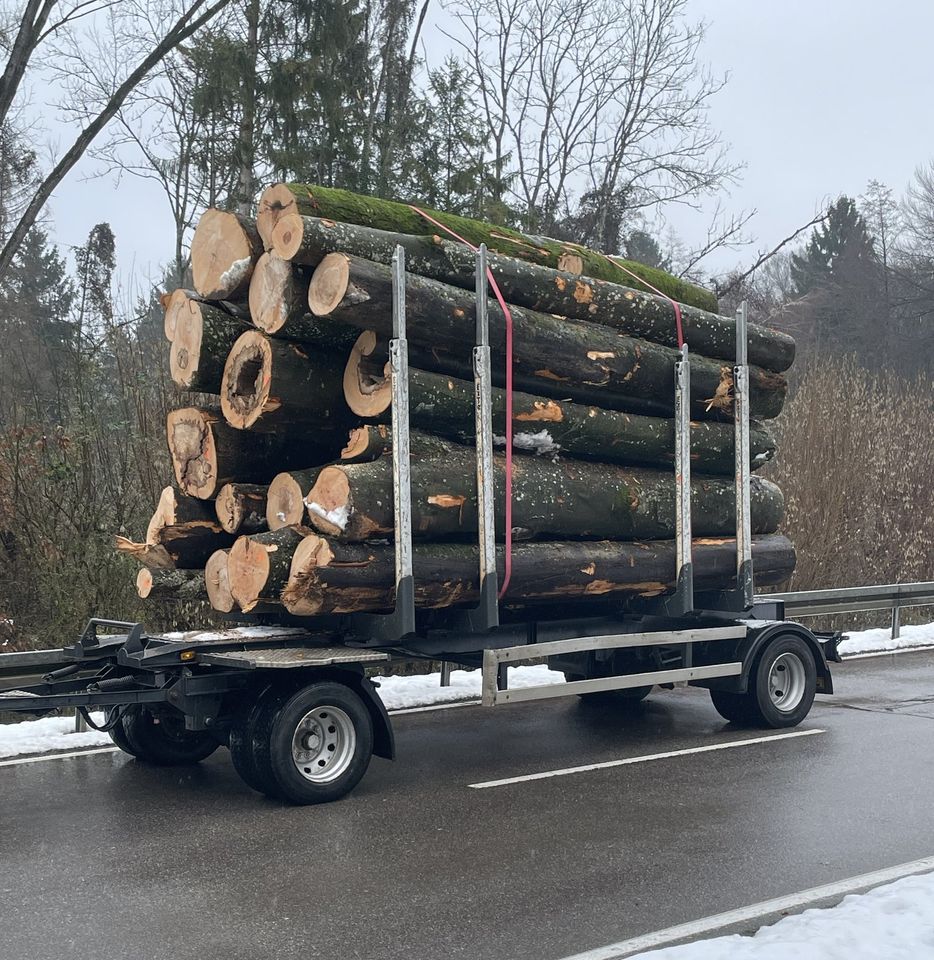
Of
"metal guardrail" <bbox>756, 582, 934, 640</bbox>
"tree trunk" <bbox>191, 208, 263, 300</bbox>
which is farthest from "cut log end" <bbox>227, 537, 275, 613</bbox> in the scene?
"metal guardrail" <bbox>756, 582, 934, 640</bbox>

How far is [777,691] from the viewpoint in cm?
960

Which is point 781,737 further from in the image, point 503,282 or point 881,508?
point 881,508

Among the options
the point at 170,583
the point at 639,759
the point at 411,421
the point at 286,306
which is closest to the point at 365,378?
the point at 411,421

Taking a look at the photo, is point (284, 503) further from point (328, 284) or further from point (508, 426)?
point (508, 426)

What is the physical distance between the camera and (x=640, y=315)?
930 centimetres

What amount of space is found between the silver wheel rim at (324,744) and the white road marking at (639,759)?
0.95 metres

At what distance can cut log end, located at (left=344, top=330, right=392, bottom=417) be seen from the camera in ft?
25.3

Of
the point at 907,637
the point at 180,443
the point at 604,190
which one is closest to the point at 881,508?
the point at 907,637

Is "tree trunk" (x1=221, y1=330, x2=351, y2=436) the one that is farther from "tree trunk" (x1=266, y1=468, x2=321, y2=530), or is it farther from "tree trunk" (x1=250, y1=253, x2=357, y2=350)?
"tree trunk" (x1=266, y1=468, x2=321, y2=530)

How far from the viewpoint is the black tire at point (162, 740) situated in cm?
786

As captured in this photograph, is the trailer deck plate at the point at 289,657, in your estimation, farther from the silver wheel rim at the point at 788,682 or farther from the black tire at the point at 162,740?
the silver wheel rim at the point at 788,682

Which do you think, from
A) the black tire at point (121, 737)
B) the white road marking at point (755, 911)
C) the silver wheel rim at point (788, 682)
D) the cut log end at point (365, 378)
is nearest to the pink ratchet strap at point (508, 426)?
the cut log end at point (365, 378)

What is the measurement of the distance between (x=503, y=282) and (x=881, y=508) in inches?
523

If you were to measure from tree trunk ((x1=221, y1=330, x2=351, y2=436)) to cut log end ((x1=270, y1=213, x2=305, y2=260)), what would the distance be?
64 centimetres
